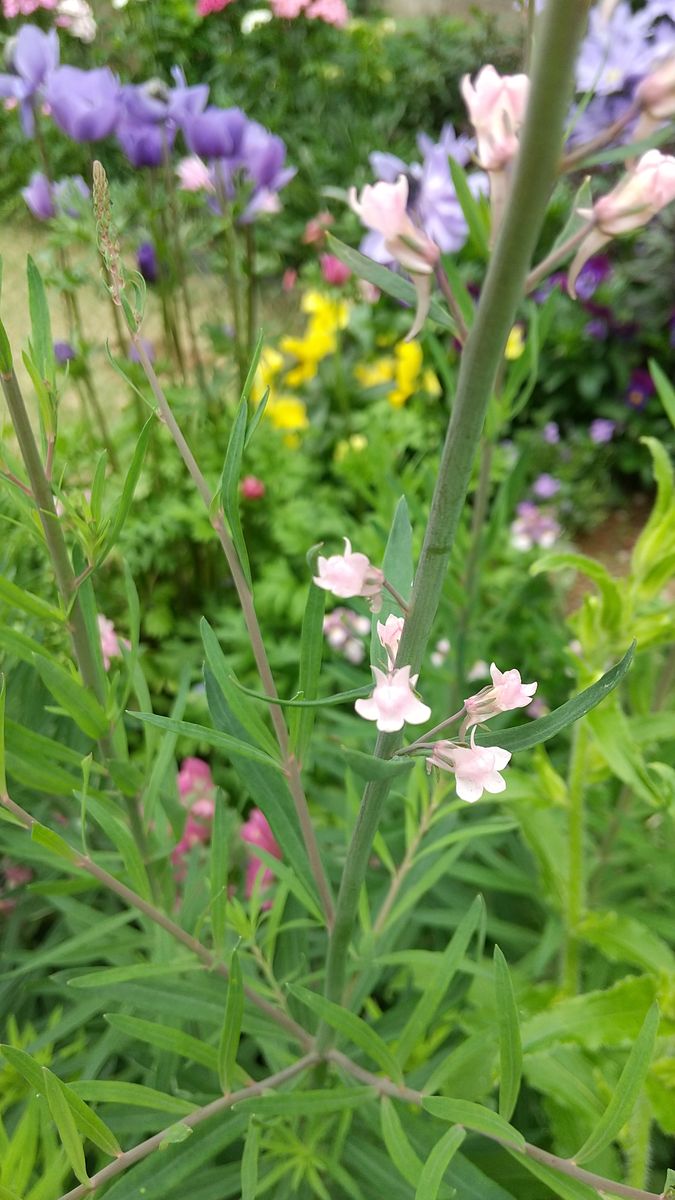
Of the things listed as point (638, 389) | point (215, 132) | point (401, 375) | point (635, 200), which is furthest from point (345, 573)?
point (638, 389)

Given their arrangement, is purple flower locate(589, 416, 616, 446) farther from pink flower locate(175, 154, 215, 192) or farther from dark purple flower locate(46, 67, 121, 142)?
dark purple flower locate(46, 67, 121, 142)

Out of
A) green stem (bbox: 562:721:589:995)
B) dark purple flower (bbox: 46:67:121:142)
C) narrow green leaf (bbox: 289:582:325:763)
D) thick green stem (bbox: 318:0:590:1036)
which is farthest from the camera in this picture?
dark purple flower (bbox: 46:67:121:142)

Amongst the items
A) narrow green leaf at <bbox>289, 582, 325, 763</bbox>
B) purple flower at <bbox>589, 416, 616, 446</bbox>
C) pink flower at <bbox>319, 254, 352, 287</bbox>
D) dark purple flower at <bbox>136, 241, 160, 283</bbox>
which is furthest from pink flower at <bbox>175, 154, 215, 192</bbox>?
purple flower at <bbox>589, 416, 616, 446</bbox>

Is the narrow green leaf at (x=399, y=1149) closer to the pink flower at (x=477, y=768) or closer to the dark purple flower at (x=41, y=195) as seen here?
the pink flower at (x=477, y=768)

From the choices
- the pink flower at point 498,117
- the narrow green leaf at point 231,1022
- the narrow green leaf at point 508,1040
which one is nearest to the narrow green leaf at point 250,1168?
the narrow green leaf at point 231,1022

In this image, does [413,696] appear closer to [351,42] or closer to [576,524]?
[576,524]
